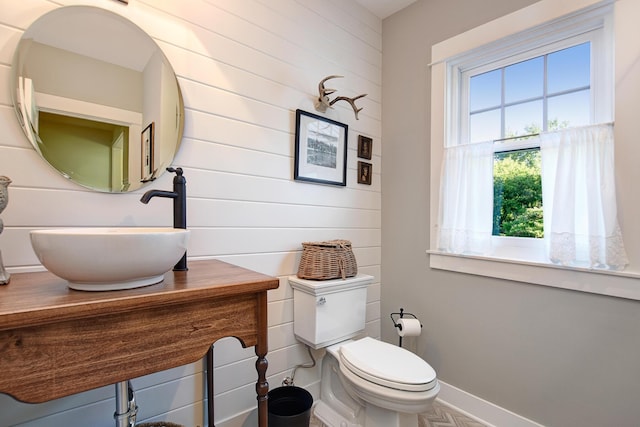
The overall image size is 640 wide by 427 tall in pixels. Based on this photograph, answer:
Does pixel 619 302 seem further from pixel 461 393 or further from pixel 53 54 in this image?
pixel 53 54

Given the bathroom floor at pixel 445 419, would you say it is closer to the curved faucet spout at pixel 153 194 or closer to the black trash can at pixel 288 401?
the black trash can at pixel 288 401

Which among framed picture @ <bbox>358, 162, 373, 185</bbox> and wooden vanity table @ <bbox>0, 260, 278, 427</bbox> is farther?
framed picture @ <bbox>358, 162, 373, 185</bbox>

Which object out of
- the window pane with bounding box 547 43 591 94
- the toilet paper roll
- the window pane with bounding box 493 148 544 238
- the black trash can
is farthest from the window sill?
the black trash can

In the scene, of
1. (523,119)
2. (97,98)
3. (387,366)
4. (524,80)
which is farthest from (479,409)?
(97,98)

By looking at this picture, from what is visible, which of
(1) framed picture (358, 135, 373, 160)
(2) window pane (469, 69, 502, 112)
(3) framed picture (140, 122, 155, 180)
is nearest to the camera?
(3) framed picture (140, 122, 155, 180)

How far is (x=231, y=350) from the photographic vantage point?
146 centimetres

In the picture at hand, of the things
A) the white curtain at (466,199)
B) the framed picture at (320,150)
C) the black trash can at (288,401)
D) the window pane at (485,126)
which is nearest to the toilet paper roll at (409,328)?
the white curtain at (466,199)

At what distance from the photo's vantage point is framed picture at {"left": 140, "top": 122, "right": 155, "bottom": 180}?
1.22 meters

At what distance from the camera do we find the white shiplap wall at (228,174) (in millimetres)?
1012

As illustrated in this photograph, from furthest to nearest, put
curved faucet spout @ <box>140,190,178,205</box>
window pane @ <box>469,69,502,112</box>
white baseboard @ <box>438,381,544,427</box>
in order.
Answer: window pane @ <box>469,69,502,112</box>, white baseboard @ <box>438,381,544,427</box>, curved faucet spout @ <box>140,190,178,205</box>

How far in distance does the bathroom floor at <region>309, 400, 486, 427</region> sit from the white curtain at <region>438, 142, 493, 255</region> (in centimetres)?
95

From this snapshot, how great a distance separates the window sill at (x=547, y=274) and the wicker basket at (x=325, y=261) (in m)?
0.63

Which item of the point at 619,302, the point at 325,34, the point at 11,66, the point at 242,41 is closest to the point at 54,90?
the point at 11,66

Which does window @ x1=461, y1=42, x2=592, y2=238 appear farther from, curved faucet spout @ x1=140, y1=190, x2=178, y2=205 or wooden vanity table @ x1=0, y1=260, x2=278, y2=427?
curved faucet spout @ x1=140, y1=190, x2=178, y2=205
